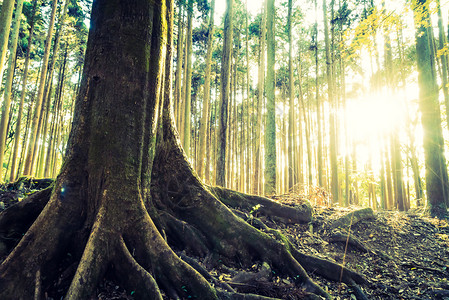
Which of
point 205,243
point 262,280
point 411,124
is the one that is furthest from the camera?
point 411,124

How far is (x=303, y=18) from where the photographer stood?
17.1 m

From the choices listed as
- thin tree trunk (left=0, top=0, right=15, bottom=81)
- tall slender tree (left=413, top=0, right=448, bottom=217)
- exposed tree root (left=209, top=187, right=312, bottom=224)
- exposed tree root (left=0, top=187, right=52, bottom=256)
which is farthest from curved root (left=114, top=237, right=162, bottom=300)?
tall slender tree (left=413, top=0, right=448, bottom=217)

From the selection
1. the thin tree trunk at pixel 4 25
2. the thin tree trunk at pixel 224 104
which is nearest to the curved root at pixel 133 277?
the thin tree trunk at pixel 224 104

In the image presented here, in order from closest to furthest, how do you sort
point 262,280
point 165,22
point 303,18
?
1. point 262,280
2. point 165,22
3. point 303,18

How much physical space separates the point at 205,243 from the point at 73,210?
1.86 m

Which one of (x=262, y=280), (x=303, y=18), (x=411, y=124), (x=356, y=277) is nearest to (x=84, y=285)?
(x=262, y=280)

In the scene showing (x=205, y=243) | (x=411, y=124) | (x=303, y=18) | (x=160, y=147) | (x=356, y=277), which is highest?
(x=303, y=18)

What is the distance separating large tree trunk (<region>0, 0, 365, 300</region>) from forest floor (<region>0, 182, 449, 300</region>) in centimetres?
23

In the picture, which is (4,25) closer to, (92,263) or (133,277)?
(92,263)

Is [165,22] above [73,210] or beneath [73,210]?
above

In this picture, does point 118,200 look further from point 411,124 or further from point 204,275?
point 411,124

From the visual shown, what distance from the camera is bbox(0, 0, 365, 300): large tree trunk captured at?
2.44m

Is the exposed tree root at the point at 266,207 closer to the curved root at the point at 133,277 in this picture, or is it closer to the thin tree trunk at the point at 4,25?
the curved root at the point at 133,277

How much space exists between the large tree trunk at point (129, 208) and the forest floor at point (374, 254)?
0.23 meters
